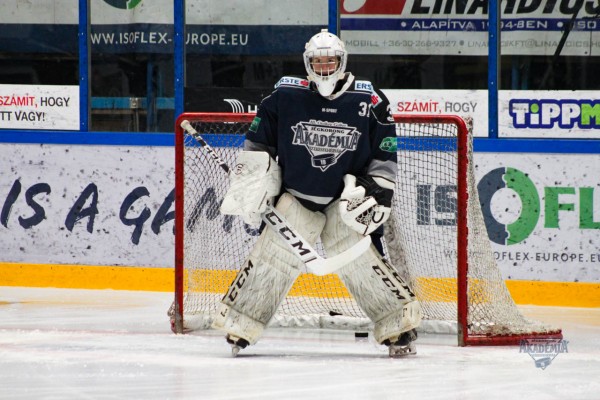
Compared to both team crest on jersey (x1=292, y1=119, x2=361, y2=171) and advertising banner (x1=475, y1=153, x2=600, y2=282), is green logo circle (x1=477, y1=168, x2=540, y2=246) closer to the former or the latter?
advertising banner (x1=475, y1=153, x2=600, y2=282)

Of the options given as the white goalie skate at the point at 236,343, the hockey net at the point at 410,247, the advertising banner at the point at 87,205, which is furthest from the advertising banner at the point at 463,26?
the white goalie skate at the point at 236,343

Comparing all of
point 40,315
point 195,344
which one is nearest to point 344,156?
point 195,344

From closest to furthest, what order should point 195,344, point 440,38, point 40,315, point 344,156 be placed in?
point 344,156, point 195,344, point 40,315, point 440,38

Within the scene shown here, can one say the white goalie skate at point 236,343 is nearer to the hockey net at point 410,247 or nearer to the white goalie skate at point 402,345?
the white goalie skate at point 402,345

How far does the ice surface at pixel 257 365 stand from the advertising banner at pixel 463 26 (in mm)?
1723

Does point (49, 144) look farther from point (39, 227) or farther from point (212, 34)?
point (212, 34)

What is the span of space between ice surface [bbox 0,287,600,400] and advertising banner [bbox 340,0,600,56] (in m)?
1.72

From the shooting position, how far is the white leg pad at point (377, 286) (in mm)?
5418

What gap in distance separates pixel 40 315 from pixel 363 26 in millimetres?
2625

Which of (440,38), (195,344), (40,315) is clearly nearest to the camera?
(195,344)

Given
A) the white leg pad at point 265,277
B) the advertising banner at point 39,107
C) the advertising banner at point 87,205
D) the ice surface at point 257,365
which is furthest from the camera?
the advertising banner at point 39,107

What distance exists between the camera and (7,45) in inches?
325

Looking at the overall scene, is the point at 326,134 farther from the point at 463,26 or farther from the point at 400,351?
the point at 463,26

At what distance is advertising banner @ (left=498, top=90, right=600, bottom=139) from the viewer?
24.7 feet
